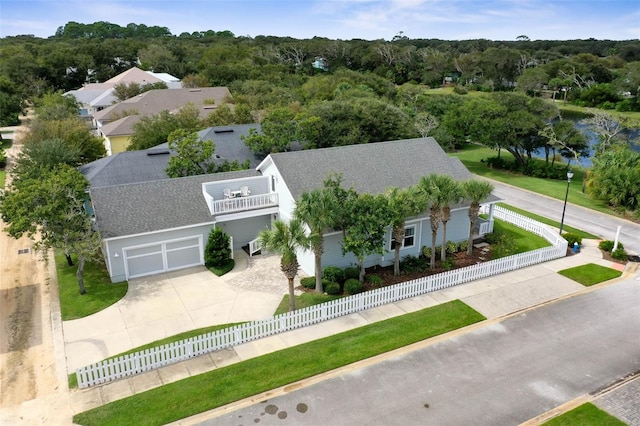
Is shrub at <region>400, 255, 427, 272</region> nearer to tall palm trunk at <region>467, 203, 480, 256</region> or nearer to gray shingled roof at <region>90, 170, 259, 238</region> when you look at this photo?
tall palm trunk at <region>467, 203, 480, 256</region>

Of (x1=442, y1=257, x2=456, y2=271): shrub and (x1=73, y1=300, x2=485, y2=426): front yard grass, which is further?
(x1=442, y1=257, x2=456, y2=271): shrub

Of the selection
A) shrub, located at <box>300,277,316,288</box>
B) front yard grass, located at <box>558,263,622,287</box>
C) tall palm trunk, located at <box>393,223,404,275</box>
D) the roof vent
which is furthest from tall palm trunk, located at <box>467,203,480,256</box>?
the roof vent

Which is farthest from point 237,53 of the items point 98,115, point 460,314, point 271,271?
point 460,314

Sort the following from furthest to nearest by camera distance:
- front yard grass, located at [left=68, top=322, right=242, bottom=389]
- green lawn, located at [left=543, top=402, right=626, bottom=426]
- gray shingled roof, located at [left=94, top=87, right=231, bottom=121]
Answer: gray shingled roof, located at [left=94, top=87, right=231, bottom=121] → front yard grass, located at [left=68, top=322, right=242, bottom=389] → green lawn, located at [left=543, top=402, right=626, bottom=426]

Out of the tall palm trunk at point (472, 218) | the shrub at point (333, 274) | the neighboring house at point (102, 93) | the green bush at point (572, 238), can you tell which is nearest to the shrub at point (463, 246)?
the tall palm trunk at point (472, 218)

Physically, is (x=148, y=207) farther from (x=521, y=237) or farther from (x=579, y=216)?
(x=579, y=216)

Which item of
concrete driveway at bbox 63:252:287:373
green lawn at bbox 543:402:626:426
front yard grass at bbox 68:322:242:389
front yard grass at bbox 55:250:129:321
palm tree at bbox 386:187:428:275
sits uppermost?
palm tree at bbox 386:187:428:275

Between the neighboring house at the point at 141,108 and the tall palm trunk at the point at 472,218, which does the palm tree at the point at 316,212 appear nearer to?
the tall palm trunk at the point at 472,218
